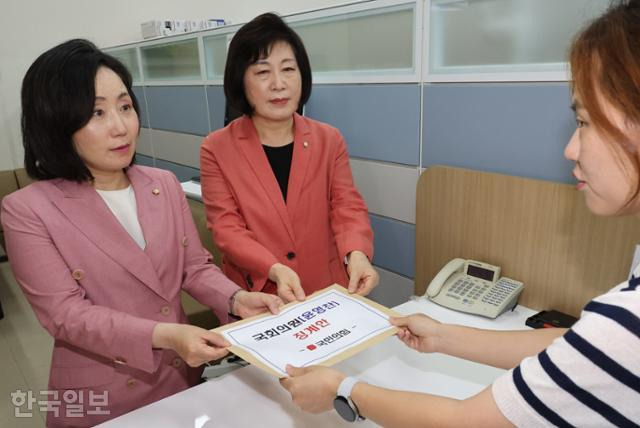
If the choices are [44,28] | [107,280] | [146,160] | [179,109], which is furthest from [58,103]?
[44,28]

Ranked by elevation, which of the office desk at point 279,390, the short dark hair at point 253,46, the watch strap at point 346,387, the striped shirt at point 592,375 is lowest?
the office desk at point 279,390

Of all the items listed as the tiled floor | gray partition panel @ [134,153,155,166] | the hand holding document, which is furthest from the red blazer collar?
Answer: gray partition panel @ [134,153,155,166]

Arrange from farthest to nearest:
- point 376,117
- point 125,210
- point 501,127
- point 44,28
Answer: point 44,28
point 376,117
point 501,127
point 125,210

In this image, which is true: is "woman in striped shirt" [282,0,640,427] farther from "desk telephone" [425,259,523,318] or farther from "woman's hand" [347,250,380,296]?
"desk telephone" [425,259,523,318]

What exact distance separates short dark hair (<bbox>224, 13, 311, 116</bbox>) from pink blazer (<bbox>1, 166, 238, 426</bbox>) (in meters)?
0.44

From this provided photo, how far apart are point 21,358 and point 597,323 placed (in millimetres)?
3052

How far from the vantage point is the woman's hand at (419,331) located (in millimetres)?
1045

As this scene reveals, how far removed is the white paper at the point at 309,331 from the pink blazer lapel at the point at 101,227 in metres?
0.32

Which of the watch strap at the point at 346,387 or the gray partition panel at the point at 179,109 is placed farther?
the gray partition panel at the point at 179,109

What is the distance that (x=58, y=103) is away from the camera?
3.53 feet

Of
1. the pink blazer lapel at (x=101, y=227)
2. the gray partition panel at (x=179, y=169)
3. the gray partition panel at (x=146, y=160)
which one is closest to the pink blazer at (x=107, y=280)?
the pink blazer lapel at (x=101, y=227)

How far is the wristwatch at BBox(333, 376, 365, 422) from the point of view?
837 mm

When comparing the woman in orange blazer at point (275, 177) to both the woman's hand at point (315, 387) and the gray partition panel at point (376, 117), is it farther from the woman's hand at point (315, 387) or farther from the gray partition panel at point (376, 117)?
the woman's hand at point (315, 387)

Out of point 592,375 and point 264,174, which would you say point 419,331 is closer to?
point 592,375
